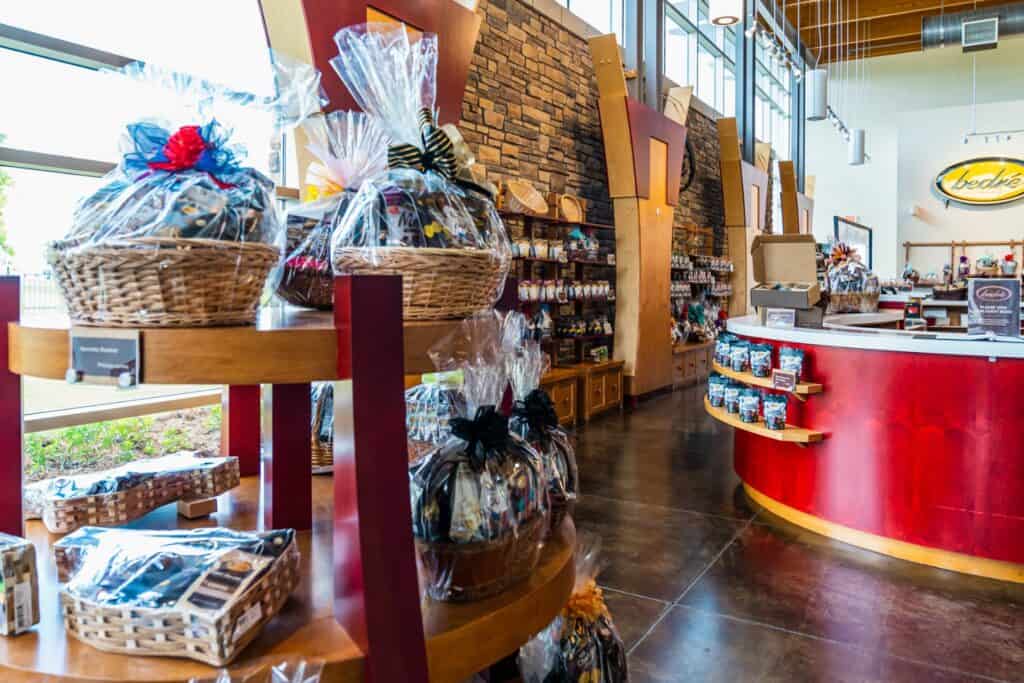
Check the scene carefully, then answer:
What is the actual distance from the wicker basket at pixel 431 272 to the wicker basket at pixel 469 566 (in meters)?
0.32

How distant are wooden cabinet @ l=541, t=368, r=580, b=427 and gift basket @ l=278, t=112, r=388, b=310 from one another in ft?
16.6

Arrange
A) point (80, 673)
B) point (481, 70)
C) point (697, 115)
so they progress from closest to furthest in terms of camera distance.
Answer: point (80, 673)
point (481, 70)
point (697, 115)

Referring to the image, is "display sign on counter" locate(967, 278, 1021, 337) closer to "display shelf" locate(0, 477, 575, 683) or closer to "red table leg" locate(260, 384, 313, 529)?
"display shelf" locate(0, 477, 575, 683)

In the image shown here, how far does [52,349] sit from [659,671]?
86.9 inches

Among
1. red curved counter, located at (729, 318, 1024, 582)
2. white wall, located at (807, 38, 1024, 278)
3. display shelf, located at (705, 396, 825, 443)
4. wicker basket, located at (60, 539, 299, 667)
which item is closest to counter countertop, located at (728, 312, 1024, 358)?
red curved counter, located at (729, 318, 1024, 582)

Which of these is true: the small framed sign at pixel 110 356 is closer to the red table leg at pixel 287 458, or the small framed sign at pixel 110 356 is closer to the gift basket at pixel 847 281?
the red table leg at pixel 287 458

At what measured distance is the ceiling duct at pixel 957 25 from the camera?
1280 centimetres

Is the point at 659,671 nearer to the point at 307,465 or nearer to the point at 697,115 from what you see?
the point at 307,465

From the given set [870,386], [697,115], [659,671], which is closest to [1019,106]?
[697,115]

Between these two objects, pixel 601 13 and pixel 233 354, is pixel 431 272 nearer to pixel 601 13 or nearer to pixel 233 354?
pixel 233 354

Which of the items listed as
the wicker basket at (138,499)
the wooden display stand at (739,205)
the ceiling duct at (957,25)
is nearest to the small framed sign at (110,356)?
the wicker basket at (138,499)

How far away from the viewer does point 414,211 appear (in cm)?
99

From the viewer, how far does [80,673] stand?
31.6 inches

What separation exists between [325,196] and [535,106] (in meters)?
6.07
